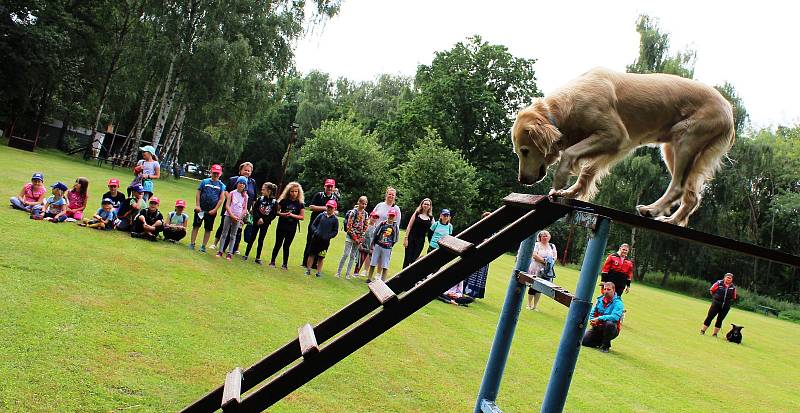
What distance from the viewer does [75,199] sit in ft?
42.8

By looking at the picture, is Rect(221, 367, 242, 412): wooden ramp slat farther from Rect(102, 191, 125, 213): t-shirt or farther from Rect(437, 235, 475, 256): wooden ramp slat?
Rect(102, 191, 125, 213): t-shirt

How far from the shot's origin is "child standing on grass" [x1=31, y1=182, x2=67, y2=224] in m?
12.2

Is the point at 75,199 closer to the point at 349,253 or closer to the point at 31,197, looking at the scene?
the point at 31,197

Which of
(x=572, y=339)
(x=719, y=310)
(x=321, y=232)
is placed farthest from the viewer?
(x=719, y=310)

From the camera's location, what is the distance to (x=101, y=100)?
4038 cm

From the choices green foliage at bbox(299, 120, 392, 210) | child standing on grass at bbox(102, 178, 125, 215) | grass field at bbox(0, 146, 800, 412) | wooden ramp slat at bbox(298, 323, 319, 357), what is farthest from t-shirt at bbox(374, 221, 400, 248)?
green foliage at bbox(299, 120, 392, 210)

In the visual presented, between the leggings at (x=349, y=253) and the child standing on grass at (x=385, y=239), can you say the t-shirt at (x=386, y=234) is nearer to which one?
the child standing on grass at (x=385, y=239)

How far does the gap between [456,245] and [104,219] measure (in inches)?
445

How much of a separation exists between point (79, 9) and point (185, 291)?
41.7 metres

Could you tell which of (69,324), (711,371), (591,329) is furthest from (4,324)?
(711,371)

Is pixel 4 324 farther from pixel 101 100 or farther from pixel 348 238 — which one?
pixel 101 100

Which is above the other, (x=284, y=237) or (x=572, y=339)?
(x=572, y=339)

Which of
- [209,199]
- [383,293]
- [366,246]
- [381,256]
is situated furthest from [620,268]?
[383,293]

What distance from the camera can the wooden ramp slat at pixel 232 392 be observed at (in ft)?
11.1
